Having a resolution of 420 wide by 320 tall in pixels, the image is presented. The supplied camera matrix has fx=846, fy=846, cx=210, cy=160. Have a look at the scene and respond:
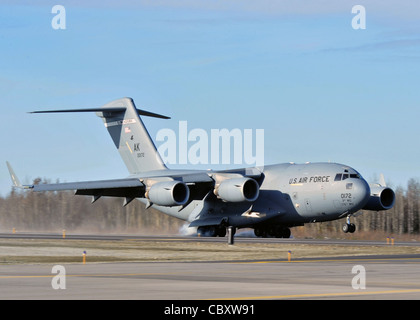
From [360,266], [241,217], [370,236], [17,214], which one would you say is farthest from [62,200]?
[360,266]

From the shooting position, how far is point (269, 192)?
56.5m

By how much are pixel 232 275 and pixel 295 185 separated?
31.1m

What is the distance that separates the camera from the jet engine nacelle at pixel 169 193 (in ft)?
177

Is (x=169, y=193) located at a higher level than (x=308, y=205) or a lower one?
higher

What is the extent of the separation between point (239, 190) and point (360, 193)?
7708 millimetres

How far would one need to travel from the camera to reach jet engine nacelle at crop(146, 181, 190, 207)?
53938mm

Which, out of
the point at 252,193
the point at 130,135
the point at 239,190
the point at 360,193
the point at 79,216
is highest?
the point at 130,135

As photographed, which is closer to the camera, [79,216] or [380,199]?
[380,199]

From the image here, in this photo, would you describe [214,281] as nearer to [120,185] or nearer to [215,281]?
[215,281]

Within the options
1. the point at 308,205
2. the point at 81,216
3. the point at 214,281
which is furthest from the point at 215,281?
the point at 81,216

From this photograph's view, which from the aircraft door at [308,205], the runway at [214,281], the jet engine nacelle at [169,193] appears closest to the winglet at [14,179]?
the jet engine nacelle at [169,193]

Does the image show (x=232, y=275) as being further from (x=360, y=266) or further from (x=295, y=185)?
(x=295, y=185)

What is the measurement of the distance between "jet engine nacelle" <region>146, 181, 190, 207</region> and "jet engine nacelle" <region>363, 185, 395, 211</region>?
1185 centimetres

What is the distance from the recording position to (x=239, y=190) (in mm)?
54125
